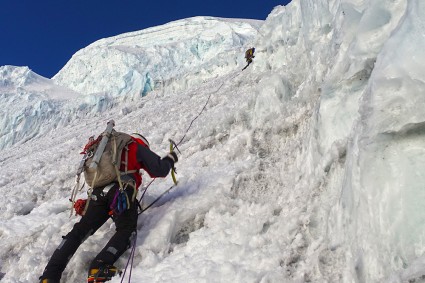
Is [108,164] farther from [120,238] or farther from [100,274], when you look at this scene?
[100,274]

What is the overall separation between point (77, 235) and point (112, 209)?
0.40 m

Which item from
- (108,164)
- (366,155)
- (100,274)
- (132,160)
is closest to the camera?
(366,155)

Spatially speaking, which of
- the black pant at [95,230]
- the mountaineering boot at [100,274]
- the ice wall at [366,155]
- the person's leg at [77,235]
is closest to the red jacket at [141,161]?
the black pant at [95,230]

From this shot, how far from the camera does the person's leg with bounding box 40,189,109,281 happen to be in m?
3.69

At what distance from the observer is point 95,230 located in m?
4.14

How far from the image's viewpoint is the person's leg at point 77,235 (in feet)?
12.1

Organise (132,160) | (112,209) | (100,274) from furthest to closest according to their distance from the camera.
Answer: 1. (132,160)
2. (112,209)
3. (100,274)

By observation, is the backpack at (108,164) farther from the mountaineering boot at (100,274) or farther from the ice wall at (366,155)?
the ice wall at (366,155)

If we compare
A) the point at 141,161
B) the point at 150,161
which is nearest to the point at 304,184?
the point at 150,161

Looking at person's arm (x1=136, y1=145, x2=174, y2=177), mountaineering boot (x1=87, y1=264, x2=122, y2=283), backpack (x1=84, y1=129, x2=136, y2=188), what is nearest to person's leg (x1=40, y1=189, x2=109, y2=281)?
backpack (x1=84, y1=129, x2=136, y2=188)

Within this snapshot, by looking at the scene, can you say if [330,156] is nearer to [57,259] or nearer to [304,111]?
[304,111]

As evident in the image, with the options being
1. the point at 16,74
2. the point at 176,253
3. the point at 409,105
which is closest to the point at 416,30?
the point at 409,105

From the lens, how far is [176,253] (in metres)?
3.80

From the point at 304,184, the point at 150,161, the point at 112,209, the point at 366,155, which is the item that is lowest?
the point at 304,184
